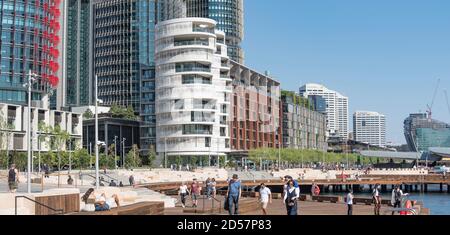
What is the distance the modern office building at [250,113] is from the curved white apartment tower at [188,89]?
745 inches

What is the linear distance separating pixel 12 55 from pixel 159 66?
33.7 meters

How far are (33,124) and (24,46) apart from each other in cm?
3685

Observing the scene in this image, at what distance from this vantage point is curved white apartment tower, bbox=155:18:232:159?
465 feet

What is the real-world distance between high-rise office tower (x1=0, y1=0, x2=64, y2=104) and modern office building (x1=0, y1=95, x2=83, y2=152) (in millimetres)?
5145

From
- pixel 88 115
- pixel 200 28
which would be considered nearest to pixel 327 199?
pixel 200 28

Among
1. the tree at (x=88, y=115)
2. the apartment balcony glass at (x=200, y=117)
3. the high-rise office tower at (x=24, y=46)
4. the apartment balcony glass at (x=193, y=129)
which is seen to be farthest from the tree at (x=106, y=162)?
the tree at (x=88, y=115)

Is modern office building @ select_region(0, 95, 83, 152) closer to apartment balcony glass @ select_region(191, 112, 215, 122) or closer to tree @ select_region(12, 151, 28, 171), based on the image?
tree @ select_region(12, 151, 28, 171)

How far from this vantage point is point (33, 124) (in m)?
112

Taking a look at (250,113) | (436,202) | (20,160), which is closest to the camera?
(436,202)

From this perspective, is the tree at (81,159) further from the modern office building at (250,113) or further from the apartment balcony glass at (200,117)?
the modern office building at (250,113)

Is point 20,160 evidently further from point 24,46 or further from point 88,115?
point 88,115

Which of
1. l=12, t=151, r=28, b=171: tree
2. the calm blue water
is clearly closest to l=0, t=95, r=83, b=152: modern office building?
l=12, t=151, r=28, b=171: tree
